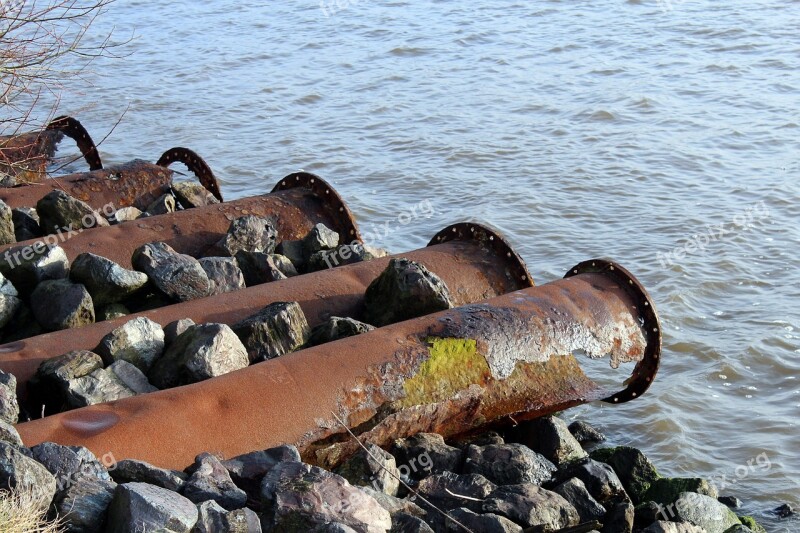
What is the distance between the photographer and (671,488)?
17.5ft

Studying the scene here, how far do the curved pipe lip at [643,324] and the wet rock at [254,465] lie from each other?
2.74 m

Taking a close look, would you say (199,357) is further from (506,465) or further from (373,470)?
(506,465)

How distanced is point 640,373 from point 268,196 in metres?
3.29

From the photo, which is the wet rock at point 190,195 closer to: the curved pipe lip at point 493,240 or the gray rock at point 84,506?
the curved pipe lip at point 493,240

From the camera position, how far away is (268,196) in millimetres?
7777

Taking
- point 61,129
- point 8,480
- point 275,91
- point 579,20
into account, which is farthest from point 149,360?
point 579,20

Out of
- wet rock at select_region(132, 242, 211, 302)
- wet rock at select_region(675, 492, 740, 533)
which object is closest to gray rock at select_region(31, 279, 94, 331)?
wet rock at select_region(132, 242, 211, 302)

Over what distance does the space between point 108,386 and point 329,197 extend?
3379 millimetres

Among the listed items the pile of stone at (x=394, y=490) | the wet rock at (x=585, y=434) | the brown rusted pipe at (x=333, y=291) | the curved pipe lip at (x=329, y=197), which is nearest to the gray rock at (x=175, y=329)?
the brown rusted pipe at (x=333, y=291)

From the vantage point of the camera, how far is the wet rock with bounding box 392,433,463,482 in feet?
16.5

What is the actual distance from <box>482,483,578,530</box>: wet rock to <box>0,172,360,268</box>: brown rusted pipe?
129 inches

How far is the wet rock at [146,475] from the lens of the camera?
3.74m

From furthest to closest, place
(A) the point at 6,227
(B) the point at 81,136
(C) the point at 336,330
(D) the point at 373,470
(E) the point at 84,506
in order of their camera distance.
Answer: (B) the point at 81,136
(A) the point at 6,227
(C) the point at 336,330
(D) the point at 373,470
(E) the point at 84,506

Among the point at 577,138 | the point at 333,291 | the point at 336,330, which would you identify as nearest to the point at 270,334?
the point at 336,330
